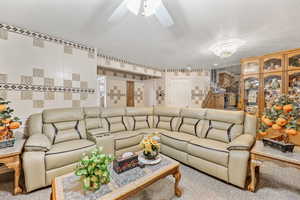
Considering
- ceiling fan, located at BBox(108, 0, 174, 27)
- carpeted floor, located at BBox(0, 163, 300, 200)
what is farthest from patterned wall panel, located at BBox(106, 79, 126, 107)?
ceiling fan, located at BBox(108, 0, 174, 27)

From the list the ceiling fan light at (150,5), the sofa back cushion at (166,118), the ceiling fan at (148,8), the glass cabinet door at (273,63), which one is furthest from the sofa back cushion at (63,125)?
the glass cabinet door at (273,63)

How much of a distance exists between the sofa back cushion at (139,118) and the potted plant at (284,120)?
2360mm

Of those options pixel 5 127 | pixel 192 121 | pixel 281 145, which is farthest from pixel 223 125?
pixel 5 127

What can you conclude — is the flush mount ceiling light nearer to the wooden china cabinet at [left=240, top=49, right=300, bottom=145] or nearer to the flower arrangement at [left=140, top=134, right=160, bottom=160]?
the wooden china cabinet at [left=240, top=49, right=300, bottom=145]

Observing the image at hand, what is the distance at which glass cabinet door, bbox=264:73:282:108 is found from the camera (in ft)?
9.98

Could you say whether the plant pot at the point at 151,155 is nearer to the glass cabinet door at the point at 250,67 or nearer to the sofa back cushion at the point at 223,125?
the sofa back cushion at the point at 223,125

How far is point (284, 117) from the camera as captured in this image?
5.23 ft

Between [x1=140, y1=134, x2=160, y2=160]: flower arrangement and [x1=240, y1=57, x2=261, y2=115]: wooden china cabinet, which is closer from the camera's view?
[x1=140, y1=134, x2=160, y2=160]: flower arrangement

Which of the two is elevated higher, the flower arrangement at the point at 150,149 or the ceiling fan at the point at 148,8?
the ceiling fan at the point at 148,8

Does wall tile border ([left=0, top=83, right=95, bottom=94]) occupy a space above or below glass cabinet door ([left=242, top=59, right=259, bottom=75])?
below

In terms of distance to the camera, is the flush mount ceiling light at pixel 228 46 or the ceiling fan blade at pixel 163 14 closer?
the ceiling fan blade at pixel 163 14

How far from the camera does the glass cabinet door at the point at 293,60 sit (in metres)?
2.82

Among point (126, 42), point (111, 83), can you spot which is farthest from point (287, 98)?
point (111, 83)

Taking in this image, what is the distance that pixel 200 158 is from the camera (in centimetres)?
208
